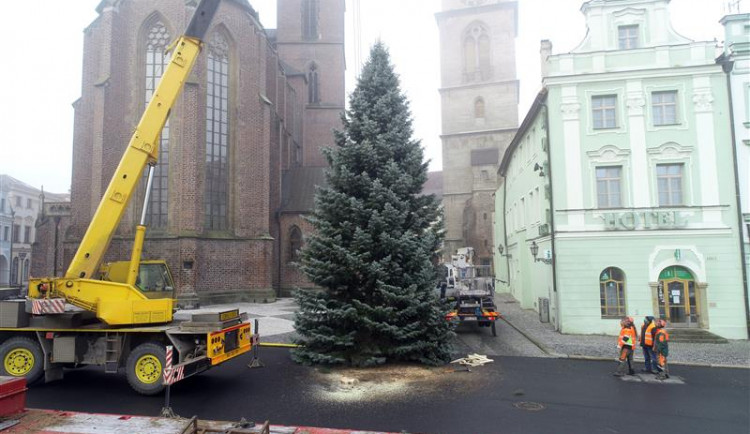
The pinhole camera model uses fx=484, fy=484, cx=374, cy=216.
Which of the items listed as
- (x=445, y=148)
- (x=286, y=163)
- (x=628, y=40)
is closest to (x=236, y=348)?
(x=628, y=40)

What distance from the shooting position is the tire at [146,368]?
8859 mm

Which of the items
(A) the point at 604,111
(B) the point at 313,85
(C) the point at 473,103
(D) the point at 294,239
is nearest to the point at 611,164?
(A) the point at 604,111

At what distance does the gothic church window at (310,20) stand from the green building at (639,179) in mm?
28093

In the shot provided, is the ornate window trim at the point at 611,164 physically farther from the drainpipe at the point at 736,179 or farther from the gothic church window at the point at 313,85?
the gothic church window at the point at 313,85

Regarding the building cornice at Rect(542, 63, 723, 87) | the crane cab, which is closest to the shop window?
the building cornice at Rect(542, 63, 723, 87)

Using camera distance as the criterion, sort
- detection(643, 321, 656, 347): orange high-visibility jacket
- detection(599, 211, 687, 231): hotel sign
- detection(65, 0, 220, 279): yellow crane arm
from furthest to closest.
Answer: detection(599, 211, 687, 231): hotel sign, detection(643, 321, 656, 347): orange high-visibility jacket, detection(65, 0, 220, 279): yellow crane arm

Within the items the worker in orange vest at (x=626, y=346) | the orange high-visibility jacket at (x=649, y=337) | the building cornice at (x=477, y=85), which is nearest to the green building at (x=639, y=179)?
the orange high-visibility jacket at (x=649, y=337)

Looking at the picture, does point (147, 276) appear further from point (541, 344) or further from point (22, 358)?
point (541, 344)

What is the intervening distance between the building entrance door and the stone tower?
24.7 meters

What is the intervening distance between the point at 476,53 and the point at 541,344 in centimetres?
3519

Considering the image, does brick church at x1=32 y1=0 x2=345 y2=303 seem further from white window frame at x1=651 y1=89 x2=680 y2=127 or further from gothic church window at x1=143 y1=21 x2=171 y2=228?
white window frame at x1=651 y1=89 x2=680 y2=127

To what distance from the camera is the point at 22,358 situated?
955 centimetres

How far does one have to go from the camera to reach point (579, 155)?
1617 centimetres

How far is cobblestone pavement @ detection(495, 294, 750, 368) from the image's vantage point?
1221 cm
